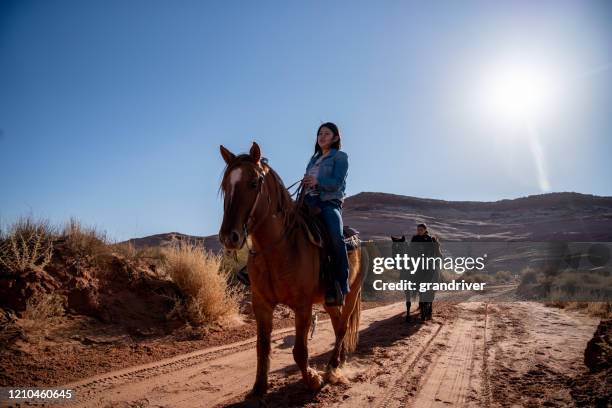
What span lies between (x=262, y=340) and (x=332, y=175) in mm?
2116

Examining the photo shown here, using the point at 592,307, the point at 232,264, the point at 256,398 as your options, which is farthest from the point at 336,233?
the point at 592,307

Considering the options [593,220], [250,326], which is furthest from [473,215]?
[250,326]

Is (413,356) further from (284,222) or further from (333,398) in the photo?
(284,222)

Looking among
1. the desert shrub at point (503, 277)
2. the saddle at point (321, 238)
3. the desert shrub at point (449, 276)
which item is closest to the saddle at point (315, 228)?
the saddle at point (321, 238)

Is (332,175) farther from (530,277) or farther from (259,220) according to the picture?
(530,277)

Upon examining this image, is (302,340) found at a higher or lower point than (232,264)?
lower

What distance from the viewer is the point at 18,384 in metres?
4.10

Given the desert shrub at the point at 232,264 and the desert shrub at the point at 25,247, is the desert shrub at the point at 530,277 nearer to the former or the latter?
the desert shrub at the point at 232,264

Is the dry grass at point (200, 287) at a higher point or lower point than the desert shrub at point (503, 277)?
higher

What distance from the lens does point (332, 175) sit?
14.9 feet

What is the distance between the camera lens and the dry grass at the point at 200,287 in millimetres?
7605

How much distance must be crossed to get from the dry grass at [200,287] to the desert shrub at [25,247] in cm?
253

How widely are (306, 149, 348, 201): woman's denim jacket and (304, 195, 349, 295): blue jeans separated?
0.10 meters

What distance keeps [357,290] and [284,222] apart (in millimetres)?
2361
